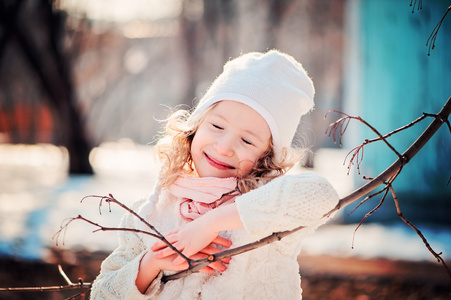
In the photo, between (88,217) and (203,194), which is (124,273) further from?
(88,217)

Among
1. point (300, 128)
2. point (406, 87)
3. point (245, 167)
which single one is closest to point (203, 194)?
point (245, 167)

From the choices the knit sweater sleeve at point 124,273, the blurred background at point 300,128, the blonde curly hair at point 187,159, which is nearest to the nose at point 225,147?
the blonde curly hair at point 187,159

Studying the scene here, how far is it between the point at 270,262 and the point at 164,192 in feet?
1.62

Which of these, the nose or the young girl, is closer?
the young girl

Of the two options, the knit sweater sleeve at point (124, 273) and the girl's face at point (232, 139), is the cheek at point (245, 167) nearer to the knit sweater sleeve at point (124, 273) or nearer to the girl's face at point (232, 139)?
the girl's face at point (232, 139)

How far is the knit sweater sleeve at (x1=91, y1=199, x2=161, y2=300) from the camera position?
1446 mm

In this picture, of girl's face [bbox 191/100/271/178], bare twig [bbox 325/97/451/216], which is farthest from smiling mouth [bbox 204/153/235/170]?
bare twig [bbox 325/97/451/216]

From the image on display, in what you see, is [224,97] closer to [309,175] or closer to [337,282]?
[309,175]

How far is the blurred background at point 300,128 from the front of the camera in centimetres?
347

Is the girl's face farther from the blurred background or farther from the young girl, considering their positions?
the blurred background

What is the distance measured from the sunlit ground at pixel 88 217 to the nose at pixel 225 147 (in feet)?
1.21

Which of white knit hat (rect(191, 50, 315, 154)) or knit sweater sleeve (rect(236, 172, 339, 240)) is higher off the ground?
white knit hat (rect(191, 50, 315, 154))

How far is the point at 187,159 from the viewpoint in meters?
1.74

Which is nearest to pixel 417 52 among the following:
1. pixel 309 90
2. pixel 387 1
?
pixel 387 1
